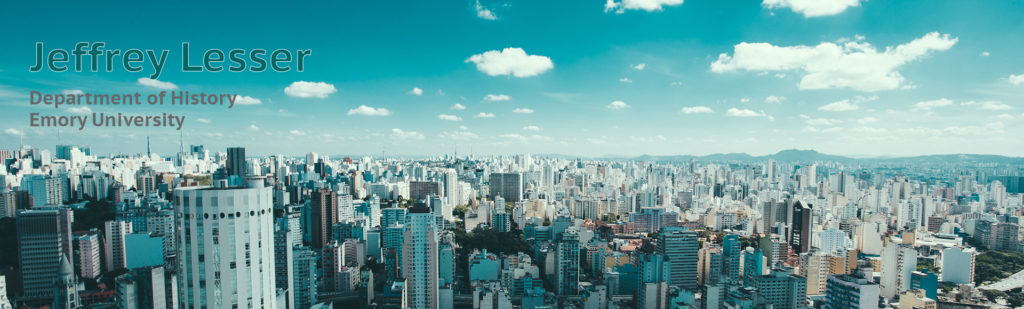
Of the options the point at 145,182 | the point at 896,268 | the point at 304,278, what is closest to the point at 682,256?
the point at 896,268

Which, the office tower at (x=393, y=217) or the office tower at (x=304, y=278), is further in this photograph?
the office tower at (x=393, y=217)

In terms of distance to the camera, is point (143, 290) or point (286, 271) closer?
point (143, 290)

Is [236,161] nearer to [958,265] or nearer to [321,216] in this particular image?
[321,216]

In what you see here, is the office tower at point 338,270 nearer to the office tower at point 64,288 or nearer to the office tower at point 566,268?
the office tower at point 64,288

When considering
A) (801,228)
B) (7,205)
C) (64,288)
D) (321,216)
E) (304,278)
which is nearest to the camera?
(64,288)

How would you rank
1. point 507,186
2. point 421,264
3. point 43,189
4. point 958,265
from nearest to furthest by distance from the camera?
point 421,264 → point 958,265 → point 43,189 → point 507,186

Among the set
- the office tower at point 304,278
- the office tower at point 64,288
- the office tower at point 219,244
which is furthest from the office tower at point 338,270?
the office tower at point 219,244
